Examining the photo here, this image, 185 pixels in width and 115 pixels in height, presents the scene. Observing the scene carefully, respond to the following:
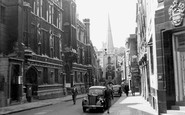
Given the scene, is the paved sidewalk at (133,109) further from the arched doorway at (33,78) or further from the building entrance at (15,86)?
the arched doorway at (33,78)

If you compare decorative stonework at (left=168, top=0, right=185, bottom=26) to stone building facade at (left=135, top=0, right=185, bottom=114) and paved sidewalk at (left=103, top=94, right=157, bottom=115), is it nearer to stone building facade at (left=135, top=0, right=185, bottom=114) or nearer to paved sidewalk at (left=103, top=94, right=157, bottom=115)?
stone building facade at (left=135, top=0, right=185, bottom=114)

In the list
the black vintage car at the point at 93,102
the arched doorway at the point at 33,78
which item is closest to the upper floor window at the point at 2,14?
the arched doorway at the point at 33,78

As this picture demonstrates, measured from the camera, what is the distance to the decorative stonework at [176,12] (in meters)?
11.1

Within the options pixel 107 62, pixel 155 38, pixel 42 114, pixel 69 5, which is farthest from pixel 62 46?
pixel 107 62

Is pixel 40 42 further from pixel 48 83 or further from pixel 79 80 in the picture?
pixel 79 80

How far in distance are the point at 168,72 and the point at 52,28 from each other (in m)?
27.5

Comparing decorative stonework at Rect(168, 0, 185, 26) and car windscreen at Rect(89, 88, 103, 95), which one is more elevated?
decorative stonework at Rect(168, 0, 185, 26)

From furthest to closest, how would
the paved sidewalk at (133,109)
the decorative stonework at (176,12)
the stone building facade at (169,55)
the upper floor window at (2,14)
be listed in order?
the upper floor window at (2,14), the paved sidewalk at (133,109), the stone building facade at (169,55), the decorative stonework at (176,12)

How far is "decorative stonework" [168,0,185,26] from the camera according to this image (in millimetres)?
11102

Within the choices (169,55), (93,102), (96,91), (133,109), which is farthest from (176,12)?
(96,91)

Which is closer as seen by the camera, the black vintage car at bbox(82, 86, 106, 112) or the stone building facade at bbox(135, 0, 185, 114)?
the stone building facade at bbox(135, 0, 185, 114)

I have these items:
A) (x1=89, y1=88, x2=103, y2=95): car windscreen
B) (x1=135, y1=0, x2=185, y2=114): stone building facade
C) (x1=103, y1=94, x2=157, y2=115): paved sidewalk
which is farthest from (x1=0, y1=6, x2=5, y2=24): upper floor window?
(x1=135, y1=0, x2=185, y2=114): stone building facade

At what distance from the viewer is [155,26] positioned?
1286cm

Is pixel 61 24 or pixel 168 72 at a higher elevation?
pixel 61 24
